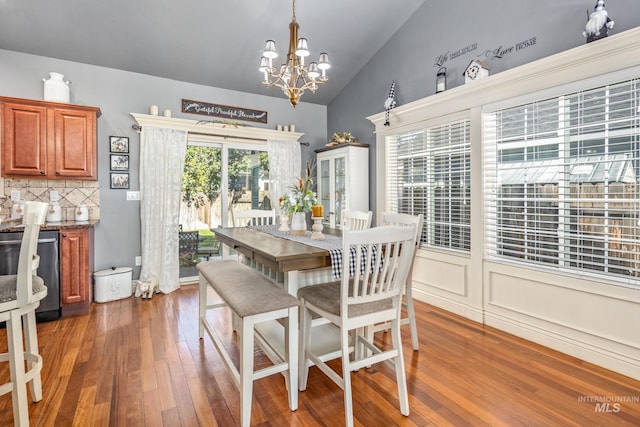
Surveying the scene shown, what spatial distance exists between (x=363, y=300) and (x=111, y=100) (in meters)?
3.96

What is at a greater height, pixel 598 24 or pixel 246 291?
pixel 598 24

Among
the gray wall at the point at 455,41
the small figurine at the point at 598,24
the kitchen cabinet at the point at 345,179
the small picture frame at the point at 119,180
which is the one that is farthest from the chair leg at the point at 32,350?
the small figurine at the point at 598,24

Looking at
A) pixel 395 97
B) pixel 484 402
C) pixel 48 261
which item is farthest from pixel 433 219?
pixel 48 261

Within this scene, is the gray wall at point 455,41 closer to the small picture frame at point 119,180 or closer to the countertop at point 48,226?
the small picture frame at point 119,180

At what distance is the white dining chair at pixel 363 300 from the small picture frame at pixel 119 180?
3134mm

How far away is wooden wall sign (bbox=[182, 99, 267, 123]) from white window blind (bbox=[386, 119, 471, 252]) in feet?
6.57

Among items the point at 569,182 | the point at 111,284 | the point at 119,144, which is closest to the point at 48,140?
the point at 119,144

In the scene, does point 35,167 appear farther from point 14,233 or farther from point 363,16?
point 363,16

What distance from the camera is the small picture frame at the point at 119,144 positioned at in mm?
3975

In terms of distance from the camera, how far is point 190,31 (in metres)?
3.57

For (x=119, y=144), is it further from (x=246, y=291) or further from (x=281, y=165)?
(x=246, y=291)

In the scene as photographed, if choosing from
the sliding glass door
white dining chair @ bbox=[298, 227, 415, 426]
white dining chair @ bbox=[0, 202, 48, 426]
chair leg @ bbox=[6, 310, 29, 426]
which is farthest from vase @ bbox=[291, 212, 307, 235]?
the sliding glass door

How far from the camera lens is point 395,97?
13.5 ft

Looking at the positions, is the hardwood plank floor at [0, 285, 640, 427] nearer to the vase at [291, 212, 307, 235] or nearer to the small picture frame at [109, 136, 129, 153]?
the vase at [291, 212, 307, 235]
